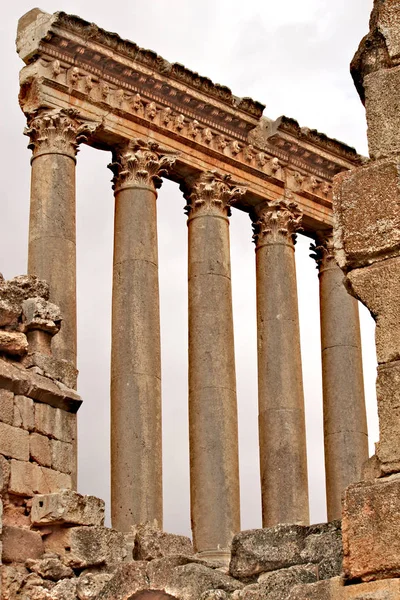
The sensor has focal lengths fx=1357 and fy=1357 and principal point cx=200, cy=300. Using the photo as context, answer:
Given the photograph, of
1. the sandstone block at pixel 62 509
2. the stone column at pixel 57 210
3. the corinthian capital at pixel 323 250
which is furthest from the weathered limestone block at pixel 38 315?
the corinthian capital at pixel 323 250

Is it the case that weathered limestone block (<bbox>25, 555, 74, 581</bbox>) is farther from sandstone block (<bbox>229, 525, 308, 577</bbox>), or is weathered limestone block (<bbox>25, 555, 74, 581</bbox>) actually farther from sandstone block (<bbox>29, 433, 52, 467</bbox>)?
sandstone block (<bbox>229, 525, 308, 577</bbox>)

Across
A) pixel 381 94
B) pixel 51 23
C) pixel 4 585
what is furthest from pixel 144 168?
pixel 381 94

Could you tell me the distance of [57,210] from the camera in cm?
3009

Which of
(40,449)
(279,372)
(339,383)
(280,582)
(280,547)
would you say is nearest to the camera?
(280,582)

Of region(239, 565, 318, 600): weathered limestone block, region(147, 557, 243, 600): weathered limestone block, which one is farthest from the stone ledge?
region(239, 565, 318, 600): weathered limestone block

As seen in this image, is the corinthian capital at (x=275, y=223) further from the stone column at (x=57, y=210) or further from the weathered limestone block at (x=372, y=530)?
the weathered limestone block at (x=372, y=530)

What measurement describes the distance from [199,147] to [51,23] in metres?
5.47

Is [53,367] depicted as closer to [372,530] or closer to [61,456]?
[61,456]

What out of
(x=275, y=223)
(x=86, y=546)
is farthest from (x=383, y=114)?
(x=275, y=223)

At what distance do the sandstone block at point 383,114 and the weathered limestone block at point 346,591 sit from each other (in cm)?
293

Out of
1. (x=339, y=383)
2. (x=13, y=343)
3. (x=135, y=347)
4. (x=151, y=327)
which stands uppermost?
(x=339, y=383)

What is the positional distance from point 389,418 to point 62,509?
6.50 m

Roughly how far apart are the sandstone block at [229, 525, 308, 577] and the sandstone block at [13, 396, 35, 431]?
9.75 feet

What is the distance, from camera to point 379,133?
371 inches
